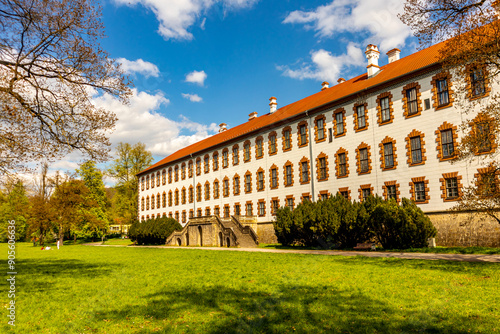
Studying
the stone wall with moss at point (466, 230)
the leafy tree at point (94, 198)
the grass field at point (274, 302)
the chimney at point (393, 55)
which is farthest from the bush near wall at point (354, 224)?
the leafy tree at point (94, 198)

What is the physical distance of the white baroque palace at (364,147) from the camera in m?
24.4

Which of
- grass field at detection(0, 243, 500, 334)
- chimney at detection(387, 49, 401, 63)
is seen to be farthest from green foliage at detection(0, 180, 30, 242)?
chimney at detection(387, 49, 401, 63)

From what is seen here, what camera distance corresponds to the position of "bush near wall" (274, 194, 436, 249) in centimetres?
2102

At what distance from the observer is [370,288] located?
9.70 meters

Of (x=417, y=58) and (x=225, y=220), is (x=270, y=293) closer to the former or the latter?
(x=417, y=58)

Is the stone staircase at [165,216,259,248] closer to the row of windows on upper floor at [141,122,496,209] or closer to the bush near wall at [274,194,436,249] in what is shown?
the row of windows on upper floor at [141,122,496,209]

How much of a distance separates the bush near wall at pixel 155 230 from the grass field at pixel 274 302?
112 ft

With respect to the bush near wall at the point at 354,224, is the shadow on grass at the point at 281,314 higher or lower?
lower

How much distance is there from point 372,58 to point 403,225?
717 inches

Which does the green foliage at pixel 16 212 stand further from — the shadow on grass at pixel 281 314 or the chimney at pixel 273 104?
the shadow on grass at pixel 281 314

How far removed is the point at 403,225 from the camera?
21.0 metres

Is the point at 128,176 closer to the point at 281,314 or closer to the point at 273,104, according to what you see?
the point at 273,104

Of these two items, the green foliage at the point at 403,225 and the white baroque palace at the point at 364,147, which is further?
the white baroque palace at the point at 364,147

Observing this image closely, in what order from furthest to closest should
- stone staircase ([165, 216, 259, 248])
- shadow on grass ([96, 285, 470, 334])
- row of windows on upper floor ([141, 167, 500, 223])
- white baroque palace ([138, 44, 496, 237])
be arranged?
stone staircase ([165, 216, 259, 248])
white baroque palace ([138, 44, 496, 237])
row of windows on upper floor ([141, 167, 500, 223])
shadow on grass ([96, 285, 470, 334])
